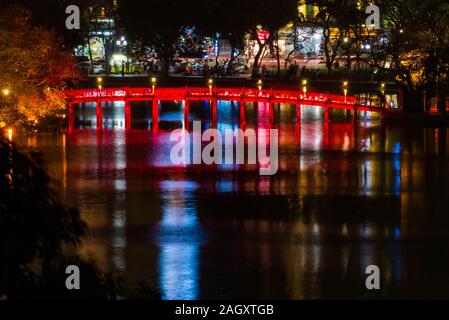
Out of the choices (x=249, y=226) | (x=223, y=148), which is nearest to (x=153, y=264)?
(x=249, y=226)

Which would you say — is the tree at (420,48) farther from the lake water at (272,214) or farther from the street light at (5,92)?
the street light at (5,92)

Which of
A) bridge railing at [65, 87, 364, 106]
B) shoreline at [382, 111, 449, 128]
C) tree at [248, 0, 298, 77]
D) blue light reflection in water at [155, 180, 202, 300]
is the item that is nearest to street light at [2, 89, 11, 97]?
bridge railing at [65, 87, 364, 106]

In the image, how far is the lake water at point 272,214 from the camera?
830 inches

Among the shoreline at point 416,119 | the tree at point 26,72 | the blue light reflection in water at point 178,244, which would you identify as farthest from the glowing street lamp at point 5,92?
the shoreline at point 416,119

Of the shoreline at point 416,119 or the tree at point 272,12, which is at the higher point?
the tree at point 272,12

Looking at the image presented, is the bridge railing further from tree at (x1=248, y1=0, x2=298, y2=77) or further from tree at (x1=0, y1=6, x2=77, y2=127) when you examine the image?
tree at (x1=248, y1=0, x2=298, y2=77)

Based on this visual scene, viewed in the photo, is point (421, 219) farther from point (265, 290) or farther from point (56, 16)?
point (56, 16)

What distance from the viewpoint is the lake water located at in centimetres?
2109

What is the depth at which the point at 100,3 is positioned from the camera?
81.7 metres
